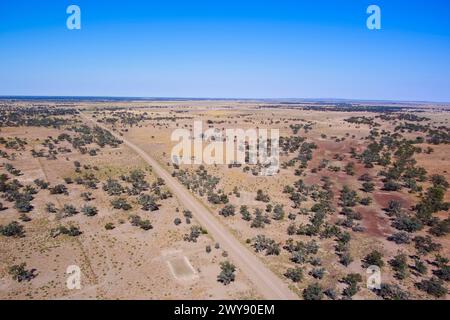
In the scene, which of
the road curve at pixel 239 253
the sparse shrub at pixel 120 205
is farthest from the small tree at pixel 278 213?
the sparse shrub at pixel 120 205

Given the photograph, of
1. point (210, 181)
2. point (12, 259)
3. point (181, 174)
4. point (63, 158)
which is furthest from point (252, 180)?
point (63, 158)

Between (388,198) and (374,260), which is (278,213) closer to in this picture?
(374,260)

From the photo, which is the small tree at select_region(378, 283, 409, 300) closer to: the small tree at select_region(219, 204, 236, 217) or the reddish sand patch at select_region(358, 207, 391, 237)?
the reddish sand patch at select_region(358, 207, 391, 237)

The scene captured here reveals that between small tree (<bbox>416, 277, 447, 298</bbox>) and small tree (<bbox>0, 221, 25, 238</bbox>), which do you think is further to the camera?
small tree (<bbox>0, 221, 25, 238</bbox>)

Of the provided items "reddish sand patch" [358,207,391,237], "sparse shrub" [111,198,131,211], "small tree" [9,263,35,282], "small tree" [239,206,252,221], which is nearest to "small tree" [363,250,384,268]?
"reddish sand patch" [358,207,391,237]

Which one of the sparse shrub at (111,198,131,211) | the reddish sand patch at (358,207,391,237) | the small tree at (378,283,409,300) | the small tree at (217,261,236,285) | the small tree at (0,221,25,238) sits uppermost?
the sparse shrub at (111,198,131,211)

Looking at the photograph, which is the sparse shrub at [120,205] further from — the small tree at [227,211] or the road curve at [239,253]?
the small tree at [227,211]

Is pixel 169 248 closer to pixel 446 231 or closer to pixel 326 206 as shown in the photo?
pixel 326 206

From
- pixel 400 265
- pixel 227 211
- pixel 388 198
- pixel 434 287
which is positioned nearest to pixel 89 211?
pixel 227 211
